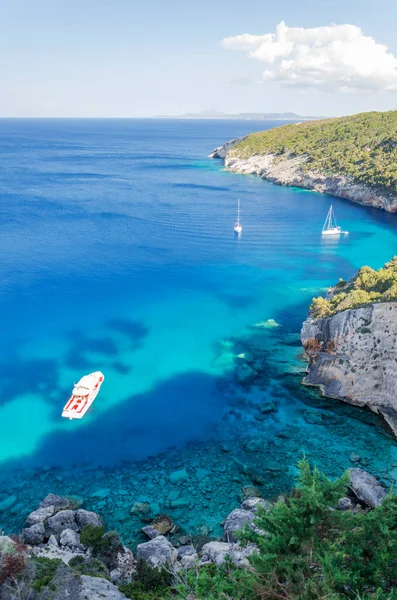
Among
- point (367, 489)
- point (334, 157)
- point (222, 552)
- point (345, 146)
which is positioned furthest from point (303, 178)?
point (222, 552)

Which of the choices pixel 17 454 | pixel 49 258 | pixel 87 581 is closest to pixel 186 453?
pixel 17 454

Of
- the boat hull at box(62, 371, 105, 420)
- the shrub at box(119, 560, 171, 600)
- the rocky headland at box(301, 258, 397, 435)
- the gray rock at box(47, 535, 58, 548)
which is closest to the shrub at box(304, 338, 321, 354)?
the rocky headland at box(301, 258, 397, 435)

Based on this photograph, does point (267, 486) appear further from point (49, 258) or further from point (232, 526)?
point (49, 258)

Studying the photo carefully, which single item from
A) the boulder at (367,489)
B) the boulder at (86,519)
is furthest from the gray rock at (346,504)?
the boulder at (86,519)

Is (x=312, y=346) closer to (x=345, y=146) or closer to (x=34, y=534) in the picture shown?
(x=34, y=534)

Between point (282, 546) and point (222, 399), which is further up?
point (282, 546)

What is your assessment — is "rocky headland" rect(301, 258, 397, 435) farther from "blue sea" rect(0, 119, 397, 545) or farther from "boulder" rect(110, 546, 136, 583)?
"boulder" rect(110, 546, 136, 583)
